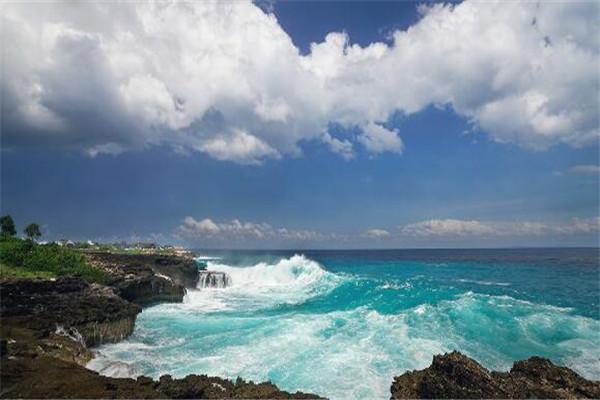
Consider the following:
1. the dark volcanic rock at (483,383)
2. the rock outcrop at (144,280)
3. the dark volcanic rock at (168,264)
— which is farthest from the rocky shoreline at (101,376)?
the dark volcanic rock at (168,264)

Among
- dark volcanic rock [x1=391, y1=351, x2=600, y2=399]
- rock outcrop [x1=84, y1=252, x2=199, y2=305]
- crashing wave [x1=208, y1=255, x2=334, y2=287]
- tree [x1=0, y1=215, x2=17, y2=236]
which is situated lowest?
crashing wave [x1=208, y1=255, x2=334, y2=287]

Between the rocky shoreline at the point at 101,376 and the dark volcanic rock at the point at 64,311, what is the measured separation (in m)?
0.05

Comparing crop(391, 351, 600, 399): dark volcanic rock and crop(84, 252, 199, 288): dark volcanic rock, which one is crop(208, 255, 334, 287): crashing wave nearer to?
crop(84, 252, 199, 288): dark volcanic rock

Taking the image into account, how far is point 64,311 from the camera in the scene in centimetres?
2177

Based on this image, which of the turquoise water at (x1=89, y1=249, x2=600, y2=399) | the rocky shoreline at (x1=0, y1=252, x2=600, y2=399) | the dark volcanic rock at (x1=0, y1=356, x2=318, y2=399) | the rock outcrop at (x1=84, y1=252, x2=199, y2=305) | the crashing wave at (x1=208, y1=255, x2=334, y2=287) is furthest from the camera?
the crashing wave at (x1=208, y1=255, x2=334, y2=287)

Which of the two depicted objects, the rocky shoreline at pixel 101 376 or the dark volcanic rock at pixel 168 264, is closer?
the rocky shoreline at pixel 101 376

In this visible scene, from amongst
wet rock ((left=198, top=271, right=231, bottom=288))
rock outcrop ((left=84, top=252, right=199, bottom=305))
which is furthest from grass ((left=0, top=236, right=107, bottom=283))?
wet rock ((left=198, top=271, right=231, bottom=288))

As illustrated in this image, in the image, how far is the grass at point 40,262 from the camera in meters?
30.5

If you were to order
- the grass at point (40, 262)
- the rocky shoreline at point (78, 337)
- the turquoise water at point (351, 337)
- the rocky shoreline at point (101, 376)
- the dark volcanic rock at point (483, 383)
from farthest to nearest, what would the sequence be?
the grass at point (40, 262)
the turquoise water at point (351, 337)
the rocky shoreline at point (78, 337)
the rocky shoreline at point (101, 376)
the dark volcanic rock at point (483, 383)

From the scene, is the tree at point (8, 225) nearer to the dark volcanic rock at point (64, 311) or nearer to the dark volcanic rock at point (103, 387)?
the dark volcanic rock at point (64, 311)

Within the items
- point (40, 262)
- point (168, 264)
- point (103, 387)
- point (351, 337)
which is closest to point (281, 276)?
point (168, 264)

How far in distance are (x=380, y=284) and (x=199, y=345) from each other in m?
30.9

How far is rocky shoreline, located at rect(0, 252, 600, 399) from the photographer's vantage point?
10086 mm

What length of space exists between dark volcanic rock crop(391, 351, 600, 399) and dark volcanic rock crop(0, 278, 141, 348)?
15.7m
